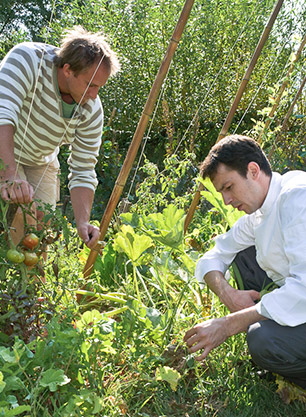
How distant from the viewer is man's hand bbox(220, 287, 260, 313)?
2.05m

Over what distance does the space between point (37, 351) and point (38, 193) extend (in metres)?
1.09

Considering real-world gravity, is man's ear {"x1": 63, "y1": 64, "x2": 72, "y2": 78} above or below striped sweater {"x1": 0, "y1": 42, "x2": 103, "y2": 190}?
above

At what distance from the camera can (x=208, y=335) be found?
179cm

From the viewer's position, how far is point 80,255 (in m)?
2.85

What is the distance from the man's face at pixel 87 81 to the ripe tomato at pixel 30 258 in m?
0.77

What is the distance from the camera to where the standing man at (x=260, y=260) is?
1.78 metres

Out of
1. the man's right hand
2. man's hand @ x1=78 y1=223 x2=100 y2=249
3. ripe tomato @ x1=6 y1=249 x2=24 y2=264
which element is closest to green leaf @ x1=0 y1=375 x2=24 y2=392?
ripe tomato @ x1=6 y1=249 x2=24 y2=264

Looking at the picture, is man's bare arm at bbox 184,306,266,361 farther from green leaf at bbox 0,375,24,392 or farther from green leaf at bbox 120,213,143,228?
green leaf at bbox 120,213,143,228

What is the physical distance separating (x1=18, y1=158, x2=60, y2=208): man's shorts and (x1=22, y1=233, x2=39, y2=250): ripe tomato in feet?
2.63

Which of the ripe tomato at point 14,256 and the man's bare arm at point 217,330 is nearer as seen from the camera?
the ripe tomato at point 14,256

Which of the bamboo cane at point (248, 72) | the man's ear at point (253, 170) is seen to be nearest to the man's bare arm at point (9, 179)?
the man's ear at point (253, 170)

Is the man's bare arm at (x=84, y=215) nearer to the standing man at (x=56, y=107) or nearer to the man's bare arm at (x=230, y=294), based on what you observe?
the standing man at (x=56, y=107)

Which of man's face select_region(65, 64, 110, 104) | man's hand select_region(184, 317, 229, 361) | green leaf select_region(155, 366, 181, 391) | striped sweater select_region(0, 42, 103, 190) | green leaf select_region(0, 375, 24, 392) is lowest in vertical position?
green leaf select_region(155, 366, 181, 391)

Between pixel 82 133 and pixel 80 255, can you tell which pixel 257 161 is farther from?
pixel 80 255
